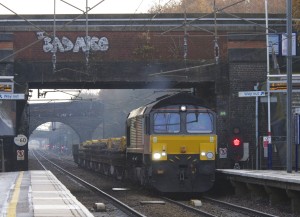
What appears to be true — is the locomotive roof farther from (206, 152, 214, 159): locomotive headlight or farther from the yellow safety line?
the yellow safety line

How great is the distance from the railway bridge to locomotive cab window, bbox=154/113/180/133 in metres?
9.41

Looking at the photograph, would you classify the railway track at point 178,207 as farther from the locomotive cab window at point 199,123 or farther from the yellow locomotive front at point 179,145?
the locomotive cab window at point 199,123

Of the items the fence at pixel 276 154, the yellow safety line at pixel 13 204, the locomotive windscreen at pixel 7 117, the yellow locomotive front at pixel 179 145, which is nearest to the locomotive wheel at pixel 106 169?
the locomotive windscreen at pixel 7 117

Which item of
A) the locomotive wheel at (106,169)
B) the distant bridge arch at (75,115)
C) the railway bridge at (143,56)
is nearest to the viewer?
the railway bridge at (143,56)

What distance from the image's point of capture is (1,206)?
13.2 meters

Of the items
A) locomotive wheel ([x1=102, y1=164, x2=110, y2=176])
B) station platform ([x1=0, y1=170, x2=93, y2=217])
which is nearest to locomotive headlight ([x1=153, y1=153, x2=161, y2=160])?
station platform ([x1=0, y1=170, x2=93, y2=217])

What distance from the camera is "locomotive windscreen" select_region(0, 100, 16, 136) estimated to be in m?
32.7

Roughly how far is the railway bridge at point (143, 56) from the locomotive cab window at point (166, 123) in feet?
30.9

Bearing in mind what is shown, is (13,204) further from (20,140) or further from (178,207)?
(20,140)

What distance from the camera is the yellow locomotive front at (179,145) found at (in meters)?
21.3

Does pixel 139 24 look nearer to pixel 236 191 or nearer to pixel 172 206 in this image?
pixel 236 191

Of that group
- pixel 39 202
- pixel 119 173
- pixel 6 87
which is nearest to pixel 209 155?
Answer: pixel 39 202

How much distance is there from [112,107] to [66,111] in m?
8.49

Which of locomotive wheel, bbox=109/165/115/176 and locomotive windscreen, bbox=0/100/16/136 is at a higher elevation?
locomotive windscreen, bbox=0/100/16/136
